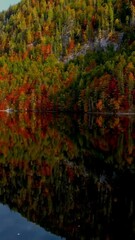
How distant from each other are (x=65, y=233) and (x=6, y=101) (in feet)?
590

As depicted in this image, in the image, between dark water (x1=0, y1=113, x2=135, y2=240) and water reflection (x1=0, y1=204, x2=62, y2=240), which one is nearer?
water reflection (x1=0, y1=204, x2=62, y2=240)

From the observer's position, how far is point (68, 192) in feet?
97.7

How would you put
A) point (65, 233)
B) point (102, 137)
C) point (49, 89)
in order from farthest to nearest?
point (49, 89) → point (102, 137) → point (65, 233)

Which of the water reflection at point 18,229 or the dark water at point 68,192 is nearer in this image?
the water reflection at point 18,229

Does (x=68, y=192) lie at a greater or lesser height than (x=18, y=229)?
greater

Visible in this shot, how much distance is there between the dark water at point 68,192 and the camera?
22.2 meters

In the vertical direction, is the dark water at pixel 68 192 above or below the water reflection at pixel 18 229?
above

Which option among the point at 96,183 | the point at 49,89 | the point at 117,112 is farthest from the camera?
the point at 49,89

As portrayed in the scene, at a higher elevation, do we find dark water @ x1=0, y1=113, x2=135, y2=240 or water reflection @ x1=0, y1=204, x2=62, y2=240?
dark water @ x1=0, y1=113, x2=135, y2=240

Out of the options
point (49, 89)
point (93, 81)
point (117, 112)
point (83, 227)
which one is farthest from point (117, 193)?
point (49, 89)

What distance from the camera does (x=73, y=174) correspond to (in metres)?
36.4

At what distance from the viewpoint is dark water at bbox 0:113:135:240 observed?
2223 centimetres

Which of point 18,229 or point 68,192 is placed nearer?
point 18,229

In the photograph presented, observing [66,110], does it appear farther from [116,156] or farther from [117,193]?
[117,193]
